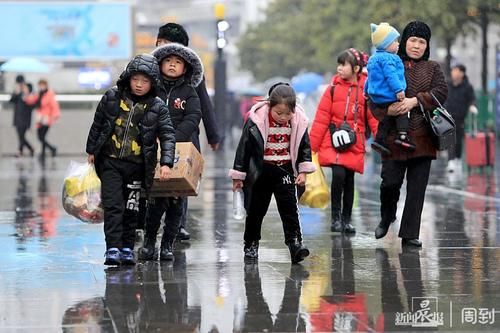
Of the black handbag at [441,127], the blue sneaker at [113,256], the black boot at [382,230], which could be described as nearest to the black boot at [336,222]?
the black boot at [382,230]

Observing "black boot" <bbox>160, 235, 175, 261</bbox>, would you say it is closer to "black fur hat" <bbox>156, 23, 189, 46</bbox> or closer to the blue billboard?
"black fur hat" <bbox>156, 23, 189, 46</bbox>

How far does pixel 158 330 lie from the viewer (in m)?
7.10

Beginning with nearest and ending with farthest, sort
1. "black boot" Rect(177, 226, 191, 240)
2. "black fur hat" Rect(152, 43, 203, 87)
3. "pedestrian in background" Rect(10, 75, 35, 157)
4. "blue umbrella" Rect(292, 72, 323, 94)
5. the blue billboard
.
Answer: "black fur hat" Rect(152, 43, 203, 87)
"black boot" Rect(177, 226, 191, 240)
"pedestrian in background" Rect(10, 75, 35, 157)
"blue umbrella" Rect(292, 72, 323, 94)
the blue billboard

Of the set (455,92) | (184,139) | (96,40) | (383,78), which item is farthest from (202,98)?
(96,40)

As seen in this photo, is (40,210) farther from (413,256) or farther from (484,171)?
(484,171)

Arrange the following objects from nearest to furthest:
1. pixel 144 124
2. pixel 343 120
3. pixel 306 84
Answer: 1. pixel 144 124
2. pixel 343 120
3. pixel 306 84

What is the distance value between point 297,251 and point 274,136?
0.90 metres

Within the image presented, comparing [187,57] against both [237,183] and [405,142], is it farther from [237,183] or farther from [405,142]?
[405,142]

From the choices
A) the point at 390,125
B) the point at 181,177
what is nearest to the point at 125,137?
the point at 181,177

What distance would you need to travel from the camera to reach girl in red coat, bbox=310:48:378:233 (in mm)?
11963

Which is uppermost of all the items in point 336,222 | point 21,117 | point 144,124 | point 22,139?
point 144,124

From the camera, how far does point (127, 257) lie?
9570mm

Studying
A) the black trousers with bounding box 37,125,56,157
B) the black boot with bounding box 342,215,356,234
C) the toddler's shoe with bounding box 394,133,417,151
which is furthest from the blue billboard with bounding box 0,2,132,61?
the toddler's shoe with bounding box 394,133,417,151

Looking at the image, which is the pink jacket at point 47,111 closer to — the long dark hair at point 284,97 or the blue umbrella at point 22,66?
the blue umbrella at point 22,66
